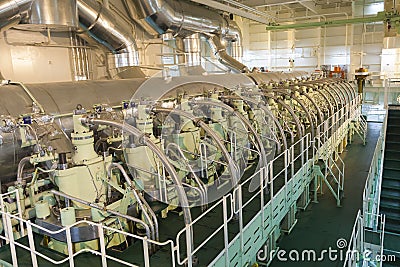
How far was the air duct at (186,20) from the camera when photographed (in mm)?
7441

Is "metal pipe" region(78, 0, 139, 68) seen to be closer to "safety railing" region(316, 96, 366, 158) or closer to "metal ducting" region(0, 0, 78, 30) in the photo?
"metal ducting" region(0, 0, 78, 30)

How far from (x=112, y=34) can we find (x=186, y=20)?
283 cm

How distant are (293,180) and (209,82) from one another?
2873 mm

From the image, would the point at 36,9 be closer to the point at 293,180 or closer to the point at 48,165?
the point at 48,165

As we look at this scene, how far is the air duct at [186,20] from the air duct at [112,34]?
1280 mm

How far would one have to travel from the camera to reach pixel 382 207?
685 centimetres

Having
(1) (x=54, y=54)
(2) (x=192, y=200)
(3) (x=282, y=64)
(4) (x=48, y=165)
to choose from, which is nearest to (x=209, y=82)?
(1) (x=54, y=54)

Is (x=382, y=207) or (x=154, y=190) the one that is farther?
(x=382, y=207)

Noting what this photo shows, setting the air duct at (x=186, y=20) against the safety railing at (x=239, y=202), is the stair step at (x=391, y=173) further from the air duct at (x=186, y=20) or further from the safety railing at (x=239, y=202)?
the air duct at (x=186, y=20)

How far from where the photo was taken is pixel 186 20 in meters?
8.37

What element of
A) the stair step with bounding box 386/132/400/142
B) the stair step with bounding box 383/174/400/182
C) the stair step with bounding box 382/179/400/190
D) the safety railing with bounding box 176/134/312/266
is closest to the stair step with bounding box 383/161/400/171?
the stair step with bounding box 383/174/400/182

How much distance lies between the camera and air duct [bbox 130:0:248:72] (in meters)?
7.44

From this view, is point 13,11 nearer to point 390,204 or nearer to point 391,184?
point 390,204

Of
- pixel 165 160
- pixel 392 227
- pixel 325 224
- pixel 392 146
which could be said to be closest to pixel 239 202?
pixel 165 160
